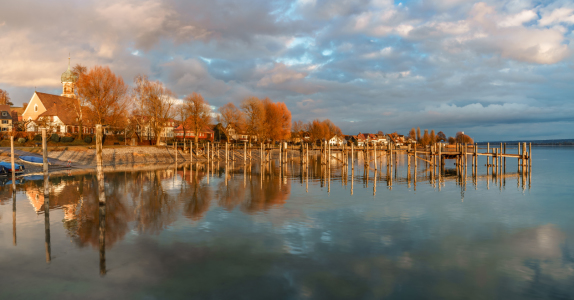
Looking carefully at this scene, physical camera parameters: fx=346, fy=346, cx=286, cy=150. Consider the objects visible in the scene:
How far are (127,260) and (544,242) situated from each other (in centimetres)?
1624

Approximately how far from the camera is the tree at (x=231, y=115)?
299 ft

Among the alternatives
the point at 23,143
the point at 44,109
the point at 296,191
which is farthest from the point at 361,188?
the point at 44,109

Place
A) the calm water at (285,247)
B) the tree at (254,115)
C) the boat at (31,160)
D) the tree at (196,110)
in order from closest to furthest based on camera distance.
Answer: the calm water at (285,247) → the boat at (31,160) → the tree at (196,110) → the tree at (254,115)

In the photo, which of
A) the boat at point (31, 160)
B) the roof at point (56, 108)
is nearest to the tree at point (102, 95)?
the boat at point (31, 160)

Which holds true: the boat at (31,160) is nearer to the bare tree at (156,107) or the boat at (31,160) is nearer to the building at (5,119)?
the bare tree at (156,107)

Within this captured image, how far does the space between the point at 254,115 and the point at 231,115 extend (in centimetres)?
731

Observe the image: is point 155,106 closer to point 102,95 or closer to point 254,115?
point 102,95

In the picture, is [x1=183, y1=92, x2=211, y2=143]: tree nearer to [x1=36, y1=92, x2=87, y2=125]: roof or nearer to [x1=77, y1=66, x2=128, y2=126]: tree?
[x1=77, y1=66, x2=128, y2=126]: tree

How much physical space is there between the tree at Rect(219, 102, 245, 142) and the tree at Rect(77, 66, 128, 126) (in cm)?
3229

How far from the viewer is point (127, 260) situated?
11547mm

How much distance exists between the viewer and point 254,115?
88000 millimetres

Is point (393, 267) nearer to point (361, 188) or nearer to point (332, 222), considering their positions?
point (332, 222)

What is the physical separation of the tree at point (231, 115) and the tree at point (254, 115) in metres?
2.65

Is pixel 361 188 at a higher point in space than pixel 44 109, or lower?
lower
